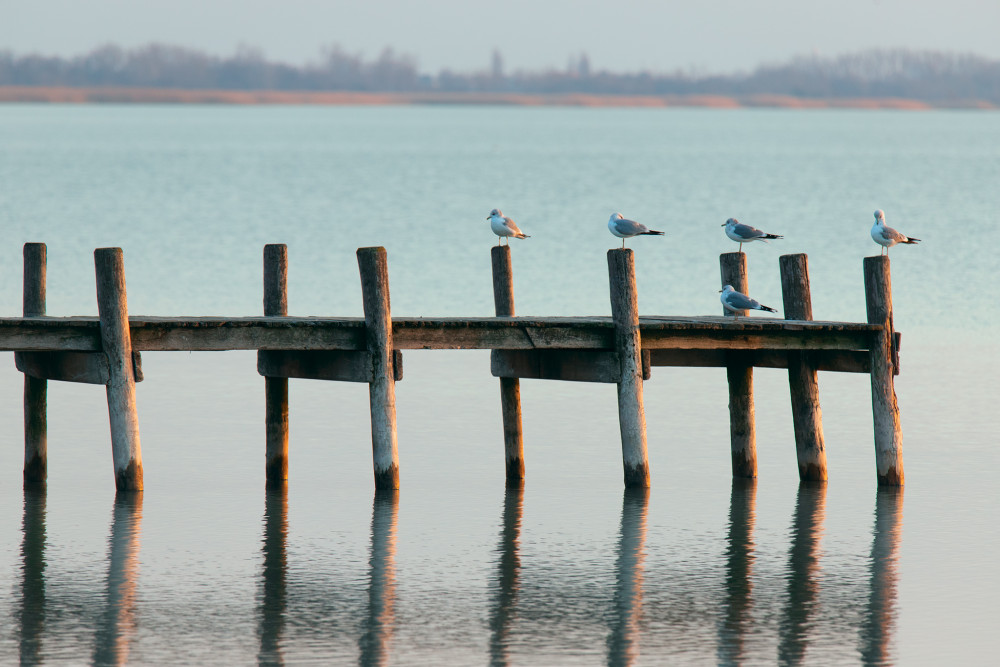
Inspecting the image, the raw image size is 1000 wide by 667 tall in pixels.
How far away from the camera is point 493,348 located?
13.8 meters

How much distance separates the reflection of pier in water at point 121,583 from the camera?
9.55 meters

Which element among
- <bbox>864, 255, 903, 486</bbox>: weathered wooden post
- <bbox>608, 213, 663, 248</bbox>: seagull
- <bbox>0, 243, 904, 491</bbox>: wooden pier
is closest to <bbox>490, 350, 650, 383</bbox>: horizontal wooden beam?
<bbox>0, 243, 904, 491</bbox>: wooden pier

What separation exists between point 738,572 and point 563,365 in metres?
3.13

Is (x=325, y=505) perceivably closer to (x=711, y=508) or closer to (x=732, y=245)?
(x=711, y=508)

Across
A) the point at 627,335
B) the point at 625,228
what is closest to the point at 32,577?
the point at 627,335

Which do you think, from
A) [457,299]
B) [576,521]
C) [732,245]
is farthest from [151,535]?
[732,245]

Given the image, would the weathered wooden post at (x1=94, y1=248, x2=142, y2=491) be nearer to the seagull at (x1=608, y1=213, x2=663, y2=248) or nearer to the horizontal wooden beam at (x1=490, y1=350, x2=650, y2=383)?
the horizontal wooden beam at (x1=490, y1=350, x2=650, y2=383)

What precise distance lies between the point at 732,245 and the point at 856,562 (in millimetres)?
34965

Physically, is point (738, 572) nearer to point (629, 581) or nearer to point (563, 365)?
point (629, 581)

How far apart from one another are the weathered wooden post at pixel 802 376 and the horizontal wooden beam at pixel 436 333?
20.0 inches

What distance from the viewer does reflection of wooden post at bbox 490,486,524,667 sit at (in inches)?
384

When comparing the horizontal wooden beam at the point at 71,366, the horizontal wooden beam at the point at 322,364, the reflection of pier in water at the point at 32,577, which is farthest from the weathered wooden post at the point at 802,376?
the reflection of pier in water at the point at 32,577

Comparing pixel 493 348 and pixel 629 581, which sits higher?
pixel 493 348

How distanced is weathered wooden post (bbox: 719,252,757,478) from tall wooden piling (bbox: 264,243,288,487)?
3998mm
